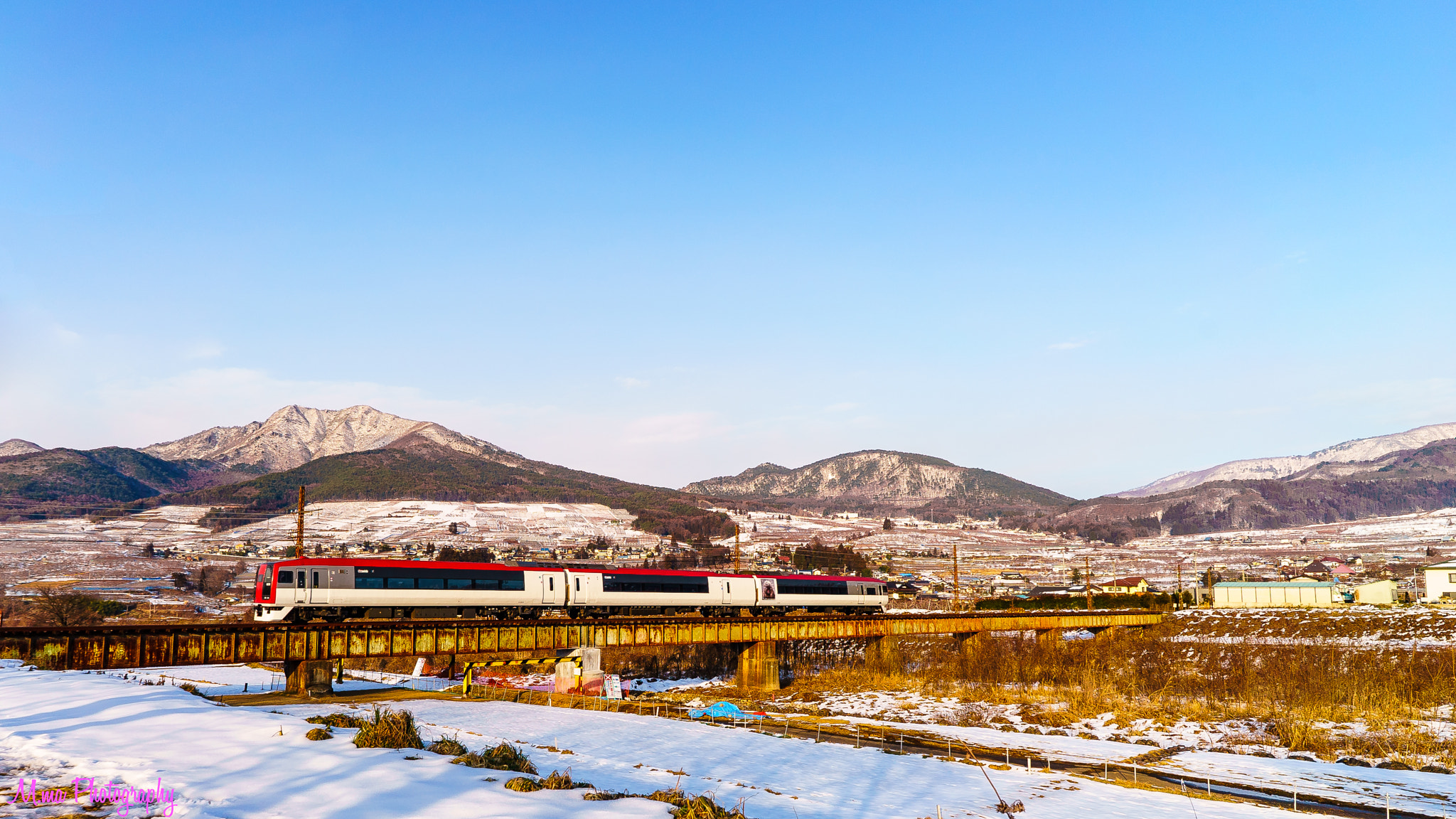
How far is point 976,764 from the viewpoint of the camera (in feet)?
109

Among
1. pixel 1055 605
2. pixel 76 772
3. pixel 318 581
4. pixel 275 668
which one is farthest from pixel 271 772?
pixel 1055 605

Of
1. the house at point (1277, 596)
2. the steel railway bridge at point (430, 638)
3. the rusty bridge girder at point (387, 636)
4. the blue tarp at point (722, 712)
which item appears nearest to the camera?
the rusty bridge girder at point (387, 636)

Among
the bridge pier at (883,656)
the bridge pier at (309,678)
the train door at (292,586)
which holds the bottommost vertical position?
the bridge pier at (883,656)

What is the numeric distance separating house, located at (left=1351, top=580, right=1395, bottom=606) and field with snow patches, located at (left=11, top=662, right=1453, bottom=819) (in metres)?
90.5

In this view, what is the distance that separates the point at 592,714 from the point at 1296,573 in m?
192

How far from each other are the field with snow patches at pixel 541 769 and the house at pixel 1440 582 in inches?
3643

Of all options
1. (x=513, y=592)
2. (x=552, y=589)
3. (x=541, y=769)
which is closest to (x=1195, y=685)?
(x=552, y=589)

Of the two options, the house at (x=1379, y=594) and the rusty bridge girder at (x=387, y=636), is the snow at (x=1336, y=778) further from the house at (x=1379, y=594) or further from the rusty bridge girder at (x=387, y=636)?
the house at (x=1379, y=594)

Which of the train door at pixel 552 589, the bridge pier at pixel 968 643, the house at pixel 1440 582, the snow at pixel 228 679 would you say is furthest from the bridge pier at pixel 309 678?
the house at pixel 1440 582

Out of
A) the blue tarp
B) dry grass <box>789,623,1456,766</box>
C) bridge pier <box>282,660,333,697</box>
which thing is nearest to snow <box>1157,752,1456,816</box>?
dry grass <box>789,623,1456,766</box>

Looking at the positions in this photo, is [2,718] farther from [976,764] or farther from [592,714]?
[976,764]

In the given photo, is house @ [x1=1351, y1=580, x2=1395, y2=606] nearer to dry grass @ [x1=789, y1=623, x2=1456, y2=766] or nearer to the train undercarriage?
dry grass @ [x1=789, y1=623, x2=1456, y2=766]

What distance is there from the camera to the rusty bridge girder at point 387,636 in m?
42.2

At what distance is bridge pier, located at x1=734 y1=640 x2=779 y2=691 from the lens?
6694 cm
